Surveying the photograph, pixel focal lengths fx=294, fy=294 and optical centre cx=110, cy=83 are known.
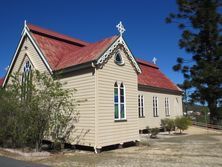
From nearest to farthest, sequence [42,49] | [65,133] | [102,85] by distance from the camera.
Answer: [102,85]
[65,133]
[42,49]

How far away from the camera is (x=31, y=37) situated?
20.0 m

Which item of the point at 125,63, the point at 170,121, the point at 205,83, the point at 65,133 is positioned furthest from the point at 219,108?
the point at 65,133

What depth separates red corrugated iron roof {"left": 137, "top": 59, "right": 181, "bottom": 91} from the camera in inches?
1054

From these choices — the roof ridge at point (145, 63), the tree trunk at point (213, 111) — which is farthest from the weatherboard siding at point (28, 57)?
the tree trunk at point (213, 111)

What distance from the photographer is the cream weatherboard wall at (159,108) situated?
25788 millimetres

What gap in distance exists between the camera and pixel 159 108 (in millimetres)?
28000

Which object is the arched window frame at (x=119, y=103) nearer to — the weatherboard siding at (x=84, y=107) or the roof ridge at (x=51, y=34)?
the weatherboard siding at (x=84, y=107)

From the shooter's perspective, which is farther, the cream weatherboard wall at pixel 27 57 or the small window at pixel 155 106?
the small window at pixel 155 106

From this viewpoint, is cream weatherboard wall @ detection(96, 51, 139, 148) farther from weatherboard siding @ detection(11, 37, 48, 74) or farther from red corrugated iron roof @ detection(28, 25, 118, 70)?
weatherboard siding @ detection(11, 37, 48, 74)

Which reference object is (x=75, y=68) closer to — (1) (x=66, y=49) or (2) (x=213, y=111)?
(1) (x=66, y=49)

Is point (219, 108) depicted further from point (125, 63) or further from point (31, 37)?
point (31, 37)

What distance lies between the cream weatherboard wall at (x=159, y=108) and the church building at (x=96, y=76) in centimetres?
774

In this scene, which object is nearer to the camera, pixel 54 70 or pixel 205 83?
pixel 54 70

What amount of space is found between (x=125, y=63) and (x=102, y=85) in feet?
8.92
